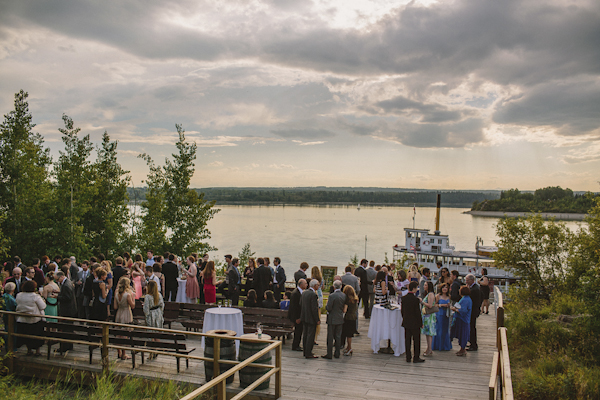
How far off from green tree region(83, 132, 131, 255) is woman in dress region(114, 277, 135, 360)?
18.5 m

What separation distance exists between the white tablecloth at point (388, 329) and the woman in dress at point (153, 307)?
197 inches

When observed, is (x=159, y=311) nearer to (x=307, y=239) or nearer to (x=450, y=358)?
(x=450, y=358)

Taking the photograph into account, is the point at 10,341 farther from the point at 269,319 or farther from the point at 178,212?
the point at 178,212

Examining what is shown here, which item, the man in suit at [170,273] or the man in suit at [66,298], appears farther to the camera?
the man in suit at [170,273]

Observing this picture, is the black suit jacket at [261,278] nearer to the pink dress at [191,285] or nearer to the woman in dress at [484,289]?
the pink dress at [191,285]

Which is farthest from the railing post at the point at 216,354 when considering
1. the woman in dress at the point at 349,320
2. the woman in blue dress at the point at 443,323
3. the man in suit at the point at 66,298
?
the woman in blue dress at the point at 443,323

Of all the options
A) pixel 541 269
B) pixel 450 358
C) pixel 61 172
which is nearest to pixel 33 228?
pixel 61 172

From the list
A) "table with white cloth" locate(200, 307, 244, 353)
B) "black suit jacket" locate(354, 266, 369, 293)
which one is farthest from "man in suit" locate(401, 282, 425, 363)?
"black suit jacket" locate(354, 266, 369, 293)

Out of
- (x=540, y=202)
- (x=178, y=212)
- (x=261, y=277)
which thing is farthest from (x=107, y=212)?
(x=540, y=202)

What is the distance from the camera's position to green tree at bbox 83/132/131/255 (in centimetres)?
2572

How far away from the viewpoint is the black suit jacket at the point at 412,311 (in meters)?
8.77

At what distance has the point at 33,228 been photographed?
21.0m

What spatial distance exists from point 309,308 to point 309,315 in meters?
0.15

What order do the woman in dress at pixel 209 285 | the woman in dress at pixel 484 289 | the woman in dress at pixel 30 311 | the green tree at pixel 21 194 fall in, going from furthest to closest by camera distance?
the green tree at pixel 21 194, the woman in dress at pixel 484 289, the woman in dress at pixel 209 285, the woman in dress at pixel 30 311
